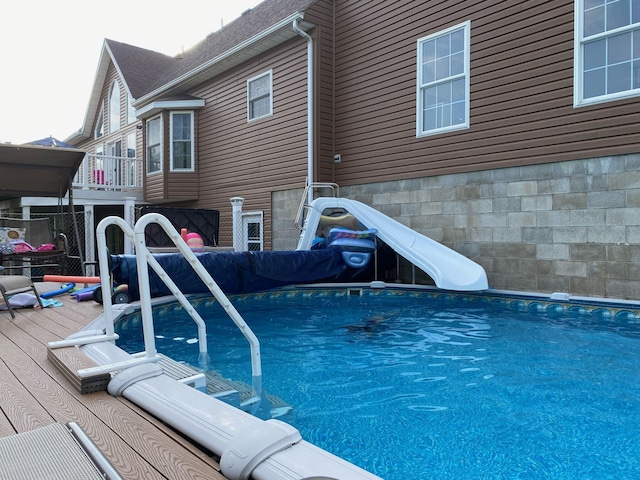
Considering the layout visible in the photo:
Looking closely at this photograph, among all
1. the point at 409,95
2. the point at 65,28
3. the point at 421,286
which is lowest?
the point at 421,286

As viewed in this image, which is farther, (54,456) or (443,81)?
(443,81)

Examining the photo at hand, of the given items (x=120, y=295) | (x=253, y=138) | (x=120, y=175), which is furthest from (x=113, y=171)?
(x=120, y=295)

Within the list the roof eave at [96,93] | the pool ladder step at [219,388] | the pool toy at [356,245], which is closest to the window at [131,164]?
the roof eave at [96,93]

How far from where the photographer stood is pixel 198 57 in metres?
15.0

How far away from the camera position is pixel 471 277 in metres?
6.82

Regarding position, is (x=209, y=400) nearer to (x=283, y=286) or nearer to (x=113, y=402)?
(x=113, y=402)

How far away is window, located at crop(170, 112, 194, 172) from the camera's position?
13.7m

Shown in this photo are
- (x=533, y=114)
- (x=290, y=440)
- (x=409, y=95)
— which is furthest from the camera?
(x=409, y=95)

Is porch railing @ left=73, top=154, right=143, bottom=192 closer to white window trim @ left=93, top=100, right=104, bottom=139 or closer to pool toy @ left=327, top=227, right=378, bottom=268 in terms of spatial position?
white window trim @ left=93, top=100, right=104, bottom=139

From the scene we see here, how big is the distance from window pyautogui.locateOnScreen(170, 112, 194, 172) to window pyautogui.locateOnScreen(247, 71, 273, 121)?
2599 mm

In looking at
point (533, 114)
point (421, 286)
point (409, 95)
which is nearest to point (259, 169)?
point (409, 95)

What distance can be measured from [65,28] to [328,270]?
12.7 meters

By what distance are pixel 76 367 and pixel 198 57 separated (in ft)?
47.0

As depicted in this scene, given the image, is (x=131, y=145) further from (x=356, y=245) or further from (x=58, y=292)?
(x=58, y=292)
